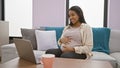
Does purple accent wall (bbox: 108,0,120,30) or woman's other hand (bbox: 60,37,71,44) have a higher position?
purple accent wall (bbox: 108,0,120,30)

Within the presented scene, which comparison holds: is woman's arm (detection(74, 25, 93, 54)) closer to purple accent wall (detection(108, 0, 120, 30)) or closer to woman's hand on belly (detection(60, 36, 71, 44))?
woman's hand on belly (detection(60, 36, 71, 44))

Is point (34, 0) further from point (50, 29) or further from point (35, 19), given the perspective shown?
point (50, 29)

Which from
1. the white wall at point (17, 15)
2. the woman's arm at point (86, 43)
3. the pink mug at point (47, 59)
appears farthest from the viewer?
the white wall at point (17, 15)

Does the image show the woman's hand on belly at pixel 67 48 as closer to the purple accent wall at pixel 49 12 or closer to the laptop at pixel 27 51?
the laptop at pixel 27 51

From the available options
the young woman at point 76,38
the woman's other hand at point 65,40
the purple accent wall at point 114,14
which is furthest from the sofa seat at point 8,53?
the purple accent wall at point 114,14

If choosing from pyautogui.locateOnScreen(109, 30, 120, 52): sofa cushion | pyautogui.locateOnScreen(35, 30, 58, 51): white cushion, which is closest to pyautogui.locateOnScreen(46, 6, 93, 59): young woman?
pyautogui.locateOnScreen(35, 30, 58, 51): white cushion

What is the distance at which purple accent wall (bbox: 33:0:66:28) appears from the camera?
161 inches

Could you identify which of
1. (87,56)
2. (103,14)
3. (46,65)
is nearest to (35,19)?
(103,14)

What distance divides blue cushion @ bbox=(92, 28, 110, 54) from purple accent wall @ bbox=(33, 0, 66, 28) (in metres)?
1.02

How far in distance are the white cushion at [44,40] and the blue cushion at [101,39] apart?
693 mm

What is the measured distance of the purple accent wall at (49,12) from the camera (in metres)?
4.08

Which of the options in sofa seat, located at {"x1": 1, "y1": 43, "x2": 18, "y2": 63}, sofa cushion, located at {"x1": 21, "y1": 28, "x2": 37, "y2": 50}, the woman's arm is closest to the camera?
the woman's arm

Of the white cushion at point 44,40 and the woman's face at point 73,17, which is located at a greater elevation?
the woman's face at point 73,17

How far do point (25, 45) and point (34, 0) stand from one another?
2790 mm
